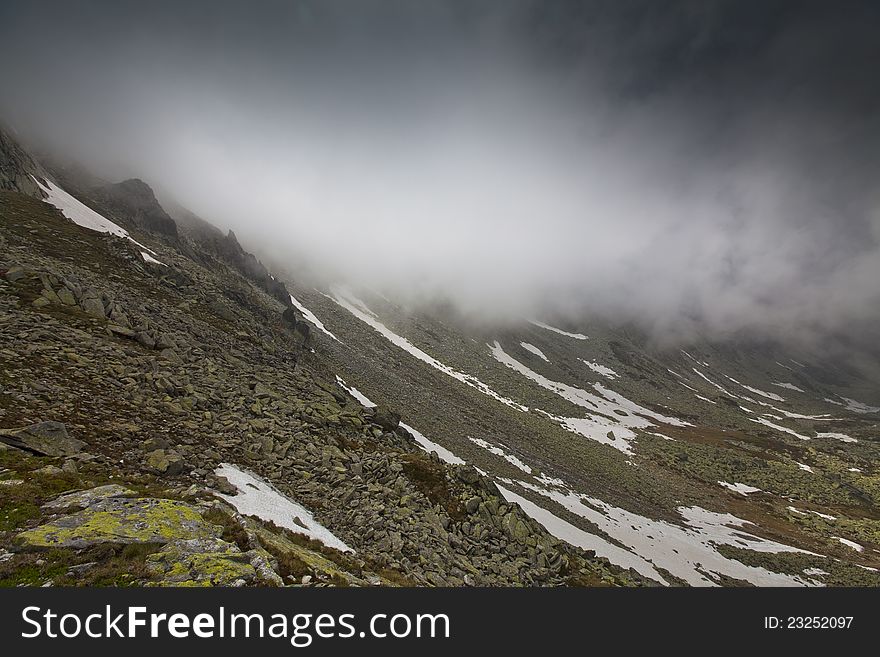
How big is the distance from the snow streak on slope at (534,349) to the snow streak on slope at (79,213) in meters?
106

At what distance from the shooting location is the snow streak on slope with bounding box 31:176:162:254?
41.2 meters

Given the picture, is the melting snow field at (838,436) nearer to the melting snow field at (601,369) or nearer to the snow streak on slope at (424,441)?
the melting snow field at (601,369)

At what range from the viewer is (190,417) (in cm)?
1762

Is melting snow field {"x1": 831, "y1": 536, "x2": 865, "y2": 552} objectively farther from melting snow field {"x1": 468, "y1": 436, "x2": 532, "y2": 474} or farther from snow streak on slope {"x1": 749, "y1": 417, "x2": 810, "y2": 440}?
snow streak on slope {"x1": 749, "y1": 417, "x2": 810, "y2": 440}

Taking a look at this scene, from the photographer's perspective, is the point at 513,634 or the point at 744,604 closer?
the point at 513,634

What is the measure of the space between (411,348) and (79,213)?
59.2 metres

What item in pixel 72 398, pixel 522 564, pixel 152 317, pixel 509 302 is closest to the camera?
pixel 72 398

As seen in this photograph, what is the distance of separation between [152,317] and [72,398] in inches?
447

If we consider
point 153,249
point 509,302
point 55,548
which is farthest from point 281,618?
point 509,302

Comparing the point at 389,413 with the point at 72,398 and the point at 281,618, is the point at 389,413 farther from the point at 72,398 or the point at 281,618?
the point at 281,618

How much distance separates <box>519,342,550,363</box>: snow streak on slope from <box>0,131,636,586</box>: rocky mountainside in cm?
9996

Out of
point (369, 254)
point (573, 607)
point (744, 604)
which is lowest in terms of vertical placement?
point (573, 607)

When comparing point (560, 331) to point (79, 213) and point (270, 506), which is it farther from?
point (270, 506)

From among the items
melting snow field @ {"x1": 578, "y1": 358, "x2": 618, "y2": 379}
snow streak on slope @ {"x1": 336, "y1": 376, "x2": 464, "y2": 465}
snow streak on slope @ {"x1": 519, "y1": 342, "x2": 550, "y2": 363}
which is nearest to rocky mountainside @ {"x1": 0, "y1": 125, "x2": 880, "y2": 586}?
snow streak on slope @ {"x1": 336, "y1": 376, "x2": 464, "y2": 465}
